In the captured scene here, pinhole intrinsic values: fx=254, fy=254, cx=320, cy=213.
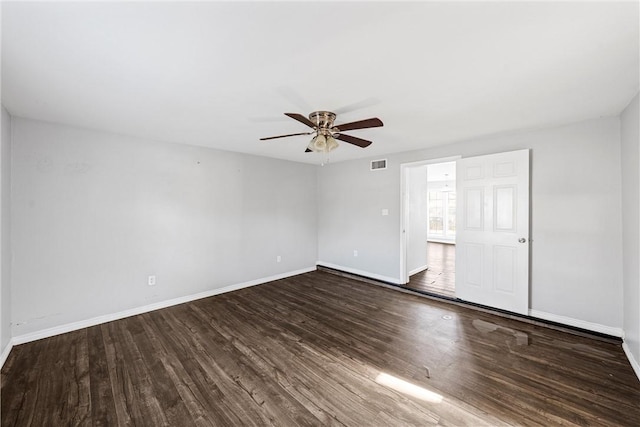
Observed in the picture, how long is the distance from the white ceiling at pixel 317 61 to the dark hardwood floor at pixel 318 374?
2.42 metres

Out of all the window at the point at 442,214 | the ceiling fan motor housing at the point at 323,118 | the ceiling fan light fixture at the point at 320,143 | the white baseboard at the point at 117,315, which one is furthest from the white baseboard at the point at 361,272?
the window at the point at 442,214

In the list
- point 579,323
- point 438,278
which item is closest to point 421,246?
point 438,278

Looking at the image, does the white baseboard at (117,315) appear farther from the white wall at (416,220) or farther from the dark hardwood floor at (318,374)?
the white wall at (416,220)

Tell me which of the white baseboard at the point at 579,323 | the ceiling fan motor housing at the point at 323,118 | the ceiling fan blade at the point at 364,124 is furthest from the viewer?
the white baseboard at the point at 579,323

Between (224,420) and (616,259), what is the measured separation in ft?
13.4

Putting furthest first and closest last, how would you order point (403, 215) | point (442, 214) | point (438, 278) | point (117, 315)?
point (442, 214)
point (438, 278)
point (403, 215)
point (117, 315)

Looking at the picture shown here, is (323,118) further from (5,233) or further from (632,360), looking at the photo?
(632,360)

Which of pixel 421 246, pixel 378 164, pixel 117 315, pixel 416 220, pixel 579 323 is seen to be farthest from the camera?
pixel 421 246

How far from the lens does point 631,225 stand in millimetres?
2408

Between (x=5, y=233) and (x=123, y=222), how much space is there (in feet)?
3.26

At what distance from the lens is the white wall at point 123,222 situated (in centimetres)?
279

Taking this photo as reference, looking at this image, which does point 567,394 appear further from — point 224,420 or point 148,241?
point 148,241

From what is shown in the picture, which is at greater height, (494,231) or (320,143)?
(320,143)

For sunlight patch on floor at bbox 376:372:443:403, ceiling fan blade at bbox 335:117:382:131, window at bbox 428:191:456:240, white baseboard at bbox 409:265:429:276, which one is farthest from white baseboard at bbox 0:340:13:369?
window at bbox 428:191:456:240
